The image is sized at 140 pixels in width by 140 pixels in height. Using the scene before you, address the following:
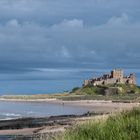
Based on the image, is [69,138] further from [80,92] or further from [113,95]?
[80,92]

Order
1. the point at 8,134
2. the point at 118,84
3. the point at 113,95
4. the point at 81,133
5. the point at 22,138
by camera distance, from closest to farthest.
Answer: the point at 81,133 < the point at 22,138 < the point at 8,134 < the point at 113,95 < the point at 118,84

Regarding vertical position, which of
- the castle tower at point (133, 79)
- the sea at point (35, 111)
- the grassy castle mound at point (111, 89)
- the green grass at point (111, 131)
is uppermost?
the castle tower at point (133, 79)

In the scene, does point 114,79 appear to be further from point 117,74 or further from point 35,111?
point 35,111

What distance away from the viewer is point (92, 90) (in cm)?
12669

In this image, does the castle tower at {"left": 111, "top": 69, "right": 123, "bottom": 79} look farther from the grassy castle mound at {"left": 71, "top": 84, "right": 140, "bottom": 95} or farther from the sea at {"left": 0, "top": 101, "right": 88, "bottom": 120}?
the sea at {"left": 0, "top": 101, "right": 88, "bottom": 120}

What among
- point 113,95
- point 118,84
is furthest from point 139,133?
point 118,84

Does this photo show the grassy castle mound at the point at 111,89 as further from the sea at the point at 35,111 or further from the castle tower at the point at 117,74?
the sea at the point at 35,111

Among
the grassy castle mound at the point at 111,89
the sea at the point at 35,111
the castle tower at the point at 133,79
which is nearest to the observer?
the sea at the point at 35,111

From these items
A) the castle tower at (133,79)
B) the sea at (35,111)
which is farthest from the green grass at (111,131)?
the castle tower at (133,79)

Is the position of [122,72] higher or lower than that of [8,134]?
higher

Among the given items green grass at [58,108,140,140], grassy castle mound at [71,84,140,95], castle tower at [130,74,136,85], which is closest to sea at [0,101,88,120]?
green grass at [58,108,140,140]

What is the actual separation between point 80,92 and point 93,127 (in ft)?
378

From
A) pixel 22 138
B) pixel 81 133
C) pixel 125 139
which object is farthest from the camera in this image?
pixel 22 138

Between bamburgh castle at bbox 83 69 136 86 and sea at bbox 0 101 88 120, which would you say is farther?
bamburgh castle at bbox 83 69 136 86
